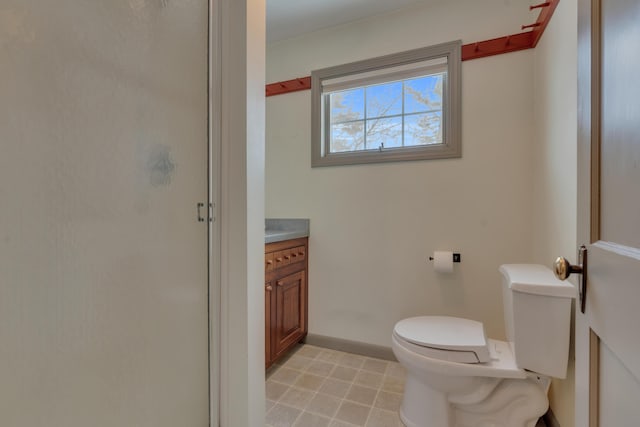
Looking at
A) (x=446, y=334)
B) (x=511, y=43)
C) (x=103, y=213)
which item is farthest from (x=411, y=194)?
(x=103, y=213)

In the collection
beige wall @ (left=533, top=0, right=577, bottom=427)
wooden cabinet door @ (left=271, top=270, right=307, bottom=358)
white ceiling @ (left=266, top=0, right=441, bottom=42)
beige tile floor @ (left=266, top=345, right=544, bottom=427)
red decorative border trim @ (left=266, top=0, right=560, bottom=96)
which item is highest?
white ceiling @ (left=266, top=0, right=441, bottom=42)

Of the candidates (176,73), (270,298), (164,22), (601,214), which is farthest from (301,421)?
(164,22)

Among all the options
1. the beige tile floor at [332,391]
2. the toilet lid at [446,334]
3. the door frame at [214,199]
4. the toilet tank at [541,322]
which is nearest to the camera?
the door frame at [214,199]

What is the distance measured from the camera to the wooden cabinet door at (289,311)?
181cm

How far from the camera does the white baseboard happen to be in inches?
77.2

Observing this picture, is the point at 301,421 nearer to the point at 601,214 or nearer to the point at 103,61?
the point at 601,214

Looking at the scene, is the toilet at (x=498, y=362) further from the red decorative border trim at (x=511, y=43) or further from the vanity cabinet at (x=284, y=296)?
the red decorative border trim at (x=511, y=43)

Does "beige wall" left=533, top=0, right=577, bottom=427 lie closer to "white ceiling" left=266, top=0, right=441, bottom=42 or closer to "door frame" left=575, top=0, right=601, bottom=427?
"door frame" left=575, top=0, right=601, bottom=427

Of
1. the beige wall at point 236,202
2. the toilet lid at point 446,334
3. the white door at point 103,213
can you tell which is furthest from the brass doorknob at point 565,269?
the white door at point 103,213

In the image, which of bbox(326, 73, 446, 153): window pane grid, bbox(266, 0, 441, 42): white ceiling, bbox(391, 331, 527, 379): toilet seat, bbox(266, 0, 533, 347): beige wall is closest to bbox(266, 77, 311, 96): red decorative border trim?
bbox(266, 0, 533, 347): beige wall

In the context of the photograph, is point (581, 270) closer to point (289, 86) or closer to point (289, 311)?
point (289, 311)

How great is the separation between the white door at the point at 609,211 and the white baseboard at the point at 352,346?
1.41 m

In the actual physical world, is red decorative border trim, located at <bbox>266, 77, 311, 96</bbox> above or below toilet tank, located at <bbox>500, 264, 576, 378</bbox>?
above

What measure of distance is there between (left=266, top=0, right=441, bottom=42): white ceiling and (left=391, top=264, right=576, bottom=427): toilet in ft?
5.89
